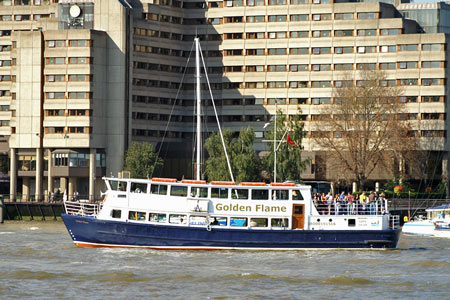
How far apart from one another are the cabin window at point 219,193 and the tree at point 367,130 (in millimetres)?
46553

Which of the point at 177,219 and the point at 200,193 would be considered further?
the point at 200,193

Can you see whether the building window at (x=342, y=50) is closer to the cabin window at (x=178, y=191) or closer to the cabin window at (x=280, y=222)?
the cabin window at (x=280, y=222)

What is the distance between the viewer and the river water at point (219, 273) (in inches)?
1781

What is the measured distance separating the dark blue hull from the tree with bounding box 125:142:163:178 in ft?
185

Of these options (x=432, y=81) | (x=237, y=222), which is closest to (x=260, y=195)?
(x=237, y=222)

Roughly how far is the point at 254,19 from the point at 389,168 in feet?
112

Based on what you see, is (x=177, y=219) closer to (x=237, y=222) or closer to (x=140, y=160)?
(x=237, y=222)

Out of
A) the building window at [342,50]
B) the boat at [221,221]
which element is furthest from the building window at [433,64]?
the boat at [221,221]

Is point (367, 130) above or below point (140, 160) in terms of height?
above

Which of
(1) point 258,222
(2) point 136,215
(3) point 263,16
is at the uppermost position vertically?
(3) point 263,16

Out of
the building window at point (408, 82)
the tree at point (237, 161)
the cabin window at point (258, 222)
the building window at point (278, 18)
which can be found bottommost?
the cabin window at point (258, 222)

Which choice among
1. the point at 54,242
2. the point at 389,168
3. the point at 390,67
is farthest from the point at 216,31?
the point at 54,242

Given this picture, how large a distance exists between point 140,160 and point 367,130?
3064 cm

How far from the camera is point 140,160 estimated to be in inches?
4751
